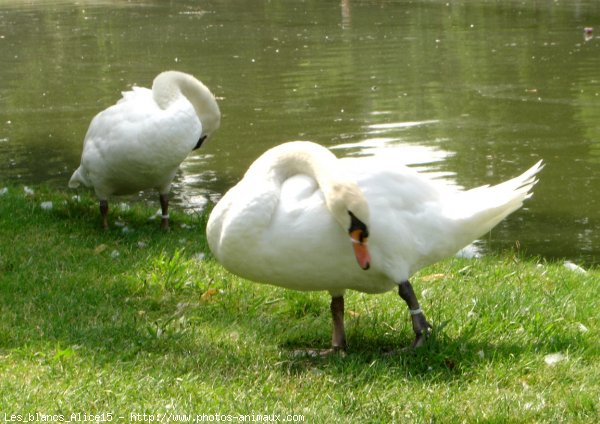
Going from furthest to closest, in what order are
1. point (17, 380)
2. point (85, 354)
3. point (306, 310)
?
1. point (306, 310)
2. point (85, 354)
3. point (17, 380)

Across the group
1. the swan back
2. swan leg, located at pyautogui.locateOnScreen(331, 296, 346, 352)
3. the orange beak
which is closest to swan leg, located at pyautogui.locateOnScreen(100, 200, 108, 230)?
the swan back

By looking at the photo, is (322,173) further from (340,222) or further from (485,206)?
(485,206)

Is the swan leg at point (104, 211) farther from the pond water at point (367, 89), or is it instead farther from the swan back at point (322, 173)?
the swan back at point (322, 173)

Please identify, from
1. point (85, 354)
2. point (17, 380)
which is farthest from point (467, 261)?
point (17, 380)

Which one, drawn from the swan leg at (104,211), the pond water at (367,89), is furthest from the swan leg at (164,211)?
the pond water at (367,89)

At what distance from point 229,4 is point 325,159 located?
25.9 m

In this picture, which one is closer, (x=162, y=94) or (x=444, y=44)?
(x=162, y=94)

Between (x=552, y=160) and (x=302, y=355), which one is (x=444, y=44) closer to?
(x=552, y=160)

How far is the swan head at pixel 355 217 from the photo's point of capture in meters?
4.71

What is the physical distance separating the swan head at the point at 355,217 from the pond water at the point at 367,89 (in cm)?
381

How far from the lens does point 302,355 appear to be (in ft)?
17.0

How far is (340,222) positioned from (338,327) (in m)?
0.78

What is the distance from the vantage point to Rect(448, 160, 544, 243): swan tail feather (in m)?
5.22

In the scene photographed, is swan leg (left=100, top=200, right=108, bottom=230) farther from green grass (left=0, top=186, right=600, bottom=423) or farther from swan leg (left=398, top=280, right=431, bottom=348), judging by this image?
swan leg (left=398, top=280, right=431, bottom=348)
